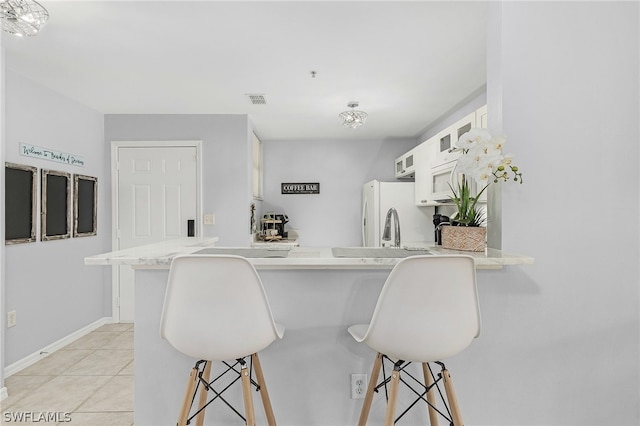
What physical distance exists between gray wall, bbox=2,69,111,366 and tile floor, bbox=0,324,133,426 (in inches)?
9.1

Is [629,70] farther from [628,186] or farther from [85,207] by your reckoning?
[85,207]

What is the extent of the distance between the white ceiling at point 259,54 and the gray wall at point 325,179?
5.04 ft

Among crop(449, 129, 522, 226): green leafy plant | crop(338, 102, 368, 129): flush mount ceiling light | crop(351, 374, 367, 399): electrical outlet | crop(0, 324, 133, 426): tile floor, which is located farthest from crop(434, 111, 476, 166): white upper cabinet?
crop(0, 324, 133, 426): tile floor

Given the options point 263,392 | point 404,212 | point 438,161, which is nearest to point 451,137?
point 438,161

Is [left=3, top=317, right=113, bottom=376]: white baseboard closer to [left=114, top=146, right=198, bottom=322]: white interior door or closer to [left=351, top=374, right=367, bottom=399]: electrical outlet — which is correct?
[left=114, top=146, right=198, bottom=322]: white interior door

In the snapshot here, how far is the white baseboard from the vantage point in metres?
2.77

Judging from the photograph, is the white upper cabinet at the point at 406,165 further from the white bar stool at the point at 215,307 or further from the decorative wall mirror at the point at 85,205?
the decorative wall mirror at the point at 85,205

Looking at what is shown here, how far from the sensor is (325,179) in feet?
17.9

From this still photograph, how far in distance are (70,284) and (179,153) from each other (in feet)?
5.48

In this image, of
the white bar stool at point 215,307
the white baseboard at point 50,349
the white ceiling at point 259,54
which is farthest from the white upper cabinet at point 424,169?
the white baseboard at point 50,349

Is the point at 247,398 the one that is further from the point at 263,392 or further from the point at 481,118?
the point at 481,118

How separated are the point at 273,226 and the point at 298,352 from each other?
341 cm

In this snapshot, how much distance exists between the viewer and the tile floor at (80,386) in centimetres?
216

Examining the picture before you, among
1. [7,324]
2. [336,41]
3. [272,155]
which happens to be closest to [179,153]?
[272,155]
